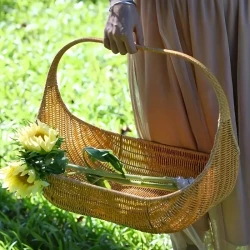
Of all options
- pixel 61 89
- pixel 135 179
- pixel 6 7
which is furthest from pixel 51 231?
pixel 6 7

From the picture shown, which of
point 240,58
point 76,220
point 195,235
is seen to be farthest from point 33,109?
point 240,58

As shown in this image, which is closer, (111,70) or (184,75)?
(184,75)

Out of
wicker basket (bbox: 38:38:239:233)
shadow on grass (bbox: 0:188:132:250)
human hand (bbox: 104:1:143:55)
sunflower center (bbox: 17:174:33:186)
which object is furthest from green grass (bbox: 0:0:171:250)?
human hand (bbox: 104:1:143:55)

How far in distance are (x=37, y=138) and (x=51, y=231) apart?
2.75 ft

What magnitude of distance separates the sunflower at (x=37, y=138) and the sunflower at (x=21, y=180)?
0.19 feet

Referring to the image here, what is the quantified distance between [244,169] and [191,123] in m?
0.21

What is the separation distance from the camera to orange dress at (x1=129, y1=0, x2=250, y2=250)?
2260 mm

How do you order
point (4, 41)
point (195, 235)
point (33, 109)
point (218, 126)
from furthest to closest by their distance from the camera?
1. point (4, 41)
2. point (33, 109)
3. point (195, 235)
4. point (218, 126)

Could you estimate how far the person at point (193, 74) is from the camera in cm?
224

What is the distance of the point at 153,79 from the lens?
93.9 inches

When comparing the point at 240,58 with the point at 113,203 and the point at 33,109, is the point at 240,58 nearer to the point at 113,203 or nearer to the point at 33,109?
the point at 113,203

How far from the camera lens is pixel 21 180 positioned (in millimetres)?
2166

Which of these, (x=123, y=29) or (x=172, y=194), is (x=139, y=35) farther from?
(x=172, y=194)

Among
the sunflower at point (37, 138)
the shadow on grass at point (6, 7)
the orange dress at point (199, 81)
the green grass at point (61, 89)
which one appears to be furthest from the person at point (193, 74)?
the shadow on grass at point (6, 7)
